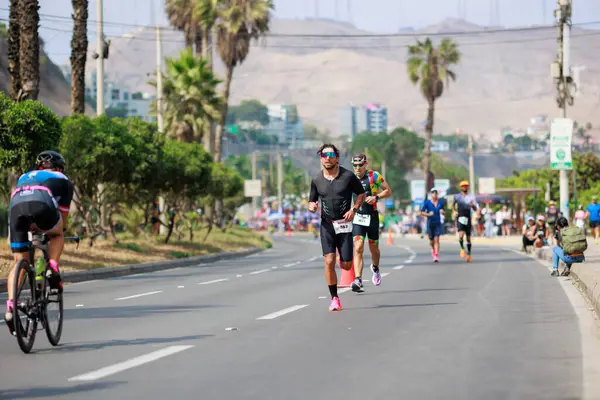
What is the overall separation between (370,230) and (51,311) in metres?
7.86

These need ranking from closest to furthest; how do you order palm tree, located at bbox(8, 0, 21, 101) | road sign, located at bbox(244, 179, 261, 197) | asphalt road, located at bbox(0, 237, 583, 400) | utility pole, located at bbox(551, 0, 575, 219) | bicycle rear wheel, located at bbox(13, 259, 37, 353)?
asphalt road, located at bbox(0, 237, 583, 400) → bicycle rear wheel, located at bbox(13, 259, 37, 353) → palm tree, located at bbox(8, 0, 21, 101) → utility pole, located at bbox(551, 0, 575, 219) → road sign, located at bbox(244, 179, 261, 197)

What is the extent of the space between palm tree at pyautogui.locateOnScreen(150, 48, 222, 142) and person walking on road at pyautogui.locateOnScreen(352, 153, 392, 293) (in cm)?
3925

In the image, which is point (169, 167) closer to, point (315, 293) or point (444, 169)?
point (315, 293)

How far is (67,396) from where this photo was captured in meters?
8.07

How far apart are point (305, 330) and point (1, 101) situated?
16002 mm

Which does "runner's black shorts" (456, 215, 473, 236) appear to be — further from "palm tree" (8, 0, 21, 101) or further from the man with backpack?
"palm tree" (8, 0, 21, 101)

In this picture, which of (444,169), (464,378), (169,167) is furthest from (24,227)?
(444,169)

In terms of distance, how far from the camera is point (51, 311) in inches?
432

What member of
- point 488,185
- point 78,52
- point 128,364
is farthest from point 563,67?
point 488,185

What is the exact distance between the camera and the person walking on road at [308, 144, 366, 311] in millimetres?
14539

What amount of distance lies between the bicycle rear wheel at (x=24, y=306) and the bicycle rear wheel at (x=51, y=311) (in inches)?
8.0

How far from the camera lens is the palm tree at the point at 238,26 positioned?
2498 inches

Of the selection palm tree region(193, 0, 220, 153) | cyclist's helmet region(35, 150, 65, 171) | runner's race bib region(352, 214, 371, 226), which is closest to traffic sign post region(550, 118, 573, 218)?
runner's race bib region(352, 214, 371, 226)

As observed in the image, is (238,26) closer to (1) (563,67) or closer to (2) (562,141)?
(1) (563,67)
